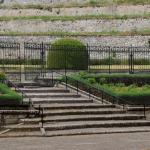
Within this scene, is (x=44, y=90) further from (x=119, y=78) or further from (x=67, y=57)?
(x=67, y=57)

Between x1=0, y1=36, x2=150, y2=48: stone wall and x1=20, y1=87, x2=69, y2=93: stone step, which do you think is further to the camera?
x1=0, y1=36, x2=150, y2=48: stone wall

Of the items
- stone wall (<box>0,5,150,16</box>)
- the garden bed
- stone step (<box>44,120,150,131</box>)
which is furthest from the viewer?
stone wall (<box>0,5,150,16</box>)

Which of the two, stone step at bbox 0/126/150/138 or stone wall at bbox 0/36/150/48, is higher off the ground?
stone wall at bbox 0/36/150/48

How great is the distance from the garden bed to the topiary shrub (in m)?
6.33

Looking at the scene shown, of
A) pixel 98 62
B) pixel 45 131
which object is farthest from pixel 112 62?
pixel 45 131

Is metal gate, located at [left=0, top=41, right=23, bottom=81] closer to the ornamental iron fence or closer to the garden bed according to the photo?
the ornamental iron fence

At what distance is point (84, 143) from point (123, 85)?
953cm

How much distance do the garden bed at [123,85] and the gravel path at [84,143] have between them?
3627 millimetres

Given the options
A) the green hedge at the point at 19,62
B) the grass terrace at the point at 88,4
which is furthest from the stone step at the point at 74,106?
the grass terrace at the point at 88,4

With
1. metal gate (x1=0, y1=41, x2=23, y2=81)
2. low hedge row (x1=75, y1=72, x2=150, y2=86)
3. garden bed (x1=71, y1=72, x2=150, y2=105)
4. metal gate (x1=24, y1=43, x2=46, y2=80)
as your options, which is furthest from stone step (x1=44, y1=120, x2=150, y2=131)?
metal gate (x1=0, y1=41, x2=23, y2=81)

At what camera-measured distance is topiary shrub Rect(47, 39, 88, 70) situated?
37.4 meters

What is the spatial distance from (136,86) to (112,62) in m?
13.8

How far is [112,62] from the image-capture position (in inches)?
1731

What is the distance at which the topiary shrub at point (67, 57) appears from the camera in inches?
1473
